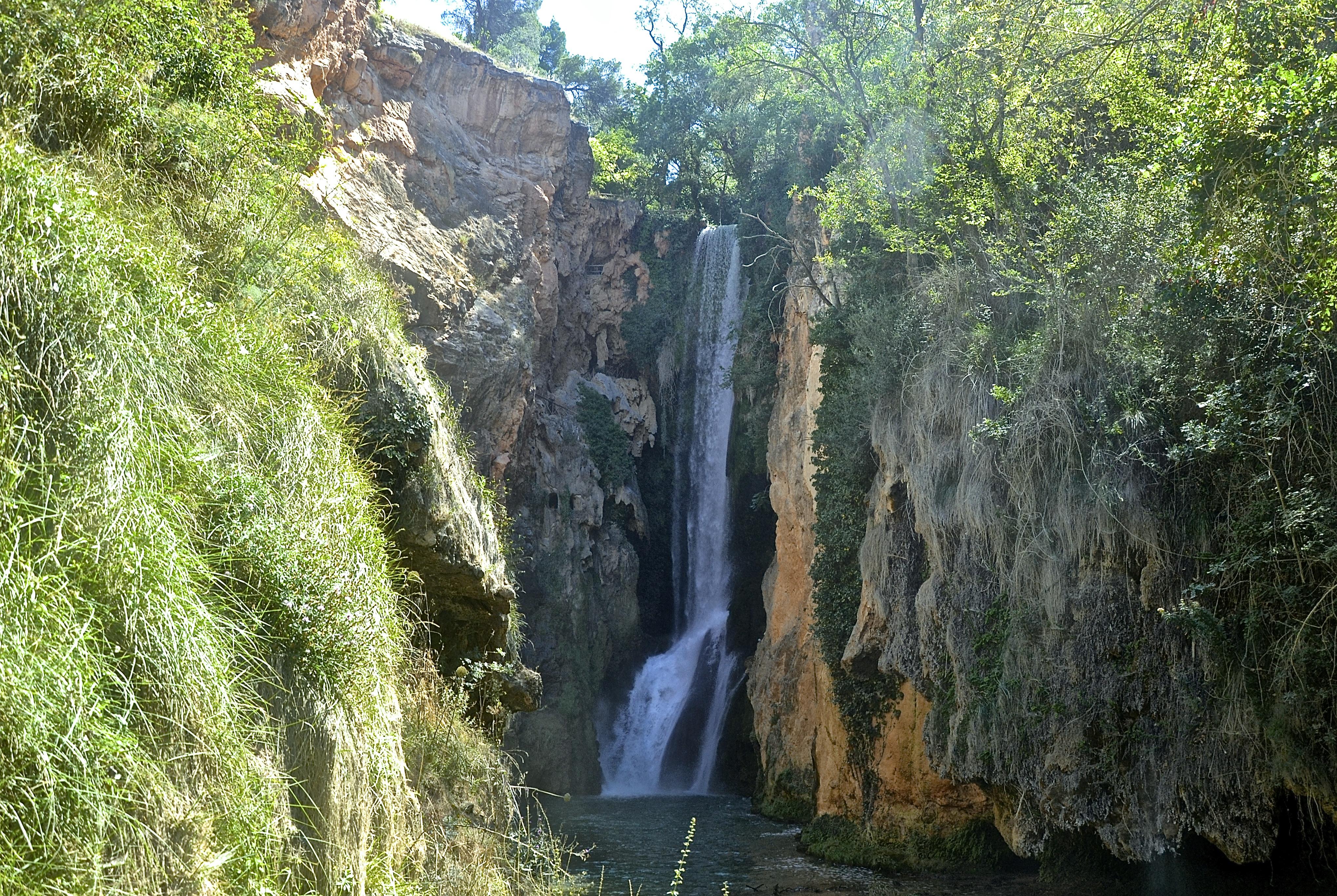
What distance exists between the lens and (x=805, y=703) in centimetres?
1636

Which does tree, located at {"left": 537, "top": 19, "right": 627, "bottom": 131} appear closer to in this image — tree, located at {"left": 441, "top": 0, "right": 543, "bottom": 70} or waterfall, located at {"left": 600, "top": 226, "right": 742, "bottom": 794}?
tree, located at {"left": 441, "top": 0, "right": 543, "bottom": 70}

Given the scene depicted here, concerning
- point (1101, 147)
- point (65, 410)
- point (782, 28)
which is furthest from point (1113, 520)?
point (782, 28)

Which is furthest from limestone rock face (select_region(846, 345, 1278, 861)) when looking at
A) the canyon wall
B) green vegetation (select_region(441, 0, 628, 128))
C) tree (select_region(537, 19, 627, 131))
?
tree (select_region(537, 19, 627, 131))

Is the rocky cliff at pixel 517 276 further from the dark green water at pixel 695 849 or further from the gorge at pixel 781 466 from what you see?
the dark green water at pixel 695 849

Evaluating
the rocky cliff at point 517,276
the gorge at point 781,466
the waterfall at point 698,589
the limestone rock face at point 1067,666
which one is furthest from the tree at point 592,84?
the limestone rock face at point 1067,666

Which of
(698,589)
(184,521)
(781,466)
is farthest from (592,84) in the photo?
(184,521)

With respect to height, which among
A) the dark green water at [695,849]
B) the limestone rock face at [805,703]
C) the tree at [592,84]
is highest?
the tree at [592,84]

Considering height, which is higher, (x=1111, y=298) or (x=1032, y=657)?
(x=1111, y=298)

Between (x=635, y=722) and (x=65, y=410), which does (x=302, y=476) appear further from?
(x=635, y=722)

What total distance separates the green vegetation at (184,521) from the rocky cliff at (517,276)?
4.12 metres

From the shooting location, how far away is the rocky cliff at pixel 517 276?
593 inches

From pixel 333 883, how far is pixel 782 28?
1521cm

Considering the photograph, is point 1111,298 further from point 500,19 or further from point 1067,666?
point 500,19

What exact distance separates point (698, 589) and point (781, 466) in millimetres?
6075
